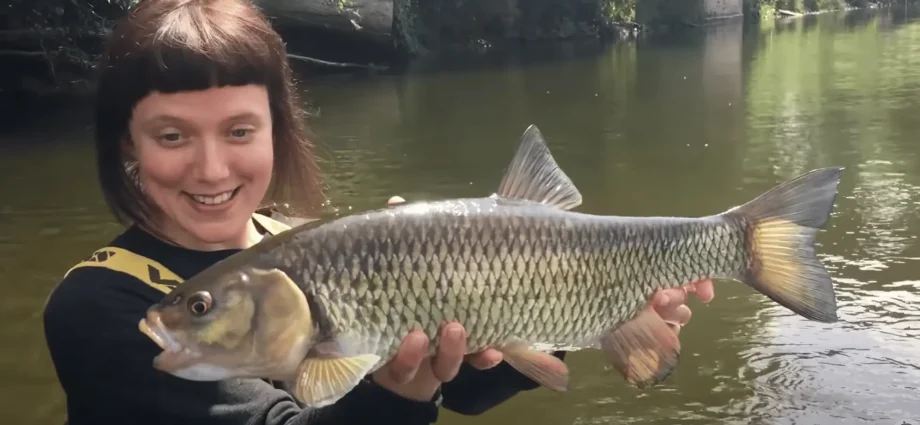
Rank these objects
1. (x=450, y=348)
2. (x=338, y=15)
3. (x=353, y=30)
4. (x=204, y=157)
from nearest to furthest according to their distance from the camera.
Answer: (x=450, y=348) < (x=204, y=157) < (x=338, y=15) < (x=353, y=30)

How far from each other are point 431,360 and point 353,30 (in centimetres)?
1672

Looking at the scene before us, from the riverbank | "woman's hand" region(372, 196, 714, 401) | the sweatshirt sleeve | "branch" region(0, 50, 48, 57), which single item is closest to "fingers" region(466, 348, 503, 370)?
"woman's hand" region(372, 196, 714, 401)

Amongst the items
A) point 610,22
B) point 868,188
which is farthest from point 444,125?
point 610,22

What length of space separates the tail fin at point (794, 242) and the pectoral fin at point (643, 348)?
0.22 meters

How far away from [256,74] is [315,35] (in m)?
16.3

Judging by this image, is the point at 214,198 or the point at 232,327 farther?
the point at 214,198

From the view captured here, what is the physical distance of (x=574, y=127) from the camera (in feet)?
33.8

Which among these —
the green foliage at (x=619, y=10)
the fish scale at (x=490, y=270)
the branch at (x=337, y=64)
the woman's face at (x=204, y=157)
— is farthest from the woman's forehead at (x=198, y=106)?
the green foliage at (x=619, y=10)

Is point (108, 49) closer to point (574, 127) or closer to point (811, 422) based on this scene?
point (811, 422)

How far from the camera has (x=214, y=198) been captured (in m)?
1.81

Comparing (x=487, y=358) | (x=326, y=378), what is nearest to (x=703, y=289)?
(x=487, y=358)

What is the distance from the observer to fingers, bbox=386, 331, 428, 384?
4.89 ft

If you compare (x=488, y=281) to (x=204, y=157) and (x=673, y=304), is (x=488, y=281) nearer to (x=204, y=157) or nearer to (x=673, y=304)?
(x=673, y=304)

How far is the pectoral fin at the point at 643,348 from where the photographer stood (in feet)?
5.73
